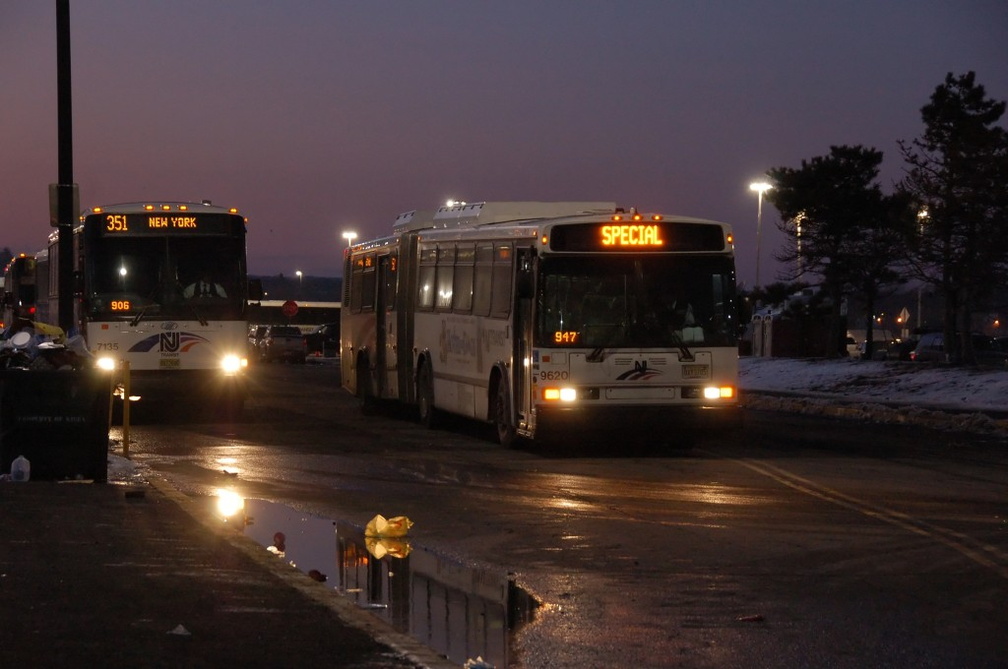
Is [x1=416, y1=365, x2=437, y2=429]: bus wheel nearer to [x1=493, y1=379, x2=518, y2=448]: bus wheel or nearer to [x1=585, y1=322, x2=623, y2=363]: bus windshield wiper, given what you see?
[x1=493, y1=379, x2=518, y2=448]: bus wheel

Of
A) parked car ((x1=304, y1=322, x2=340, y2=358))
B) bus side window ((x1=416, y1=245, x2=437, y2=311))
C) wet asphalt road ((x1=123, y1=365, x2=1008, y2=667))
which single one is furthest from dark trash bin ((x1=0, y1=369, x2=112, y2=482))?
parked car ((x1=304, y1=322, x2=340, y2=358))

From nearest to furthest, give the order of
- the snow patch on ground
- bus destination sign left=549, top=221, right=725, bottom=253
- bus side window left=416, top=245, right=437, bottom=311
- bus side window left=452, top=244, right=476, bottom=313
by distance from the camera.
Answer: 1. bus destination sign left=549, top=221, right=725, bottom=253
2. bus side window left=452, top=244, right=476, bottom=313
3. bus side window left=416, top=245, right=437, bottom=311
4. the snow patch on ground

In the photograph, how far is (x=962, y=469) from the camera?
17938 mm

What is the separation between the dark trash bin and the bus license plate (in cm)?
739

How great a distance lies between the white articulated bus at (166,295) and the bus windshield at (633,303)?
311 inches

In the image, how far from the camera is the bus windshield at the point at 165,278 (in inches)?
976

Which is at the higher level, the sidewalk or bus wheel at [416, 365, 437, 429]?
bus wheel at [416, 365, 437, 429]

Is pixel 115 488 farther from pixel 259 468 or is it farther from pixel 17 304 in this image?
pixel 17 304

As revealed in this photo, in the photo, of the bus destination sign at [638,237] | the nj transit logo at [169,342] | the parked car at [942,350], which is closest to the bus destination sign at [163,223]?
the nj transit logo at [169,342]

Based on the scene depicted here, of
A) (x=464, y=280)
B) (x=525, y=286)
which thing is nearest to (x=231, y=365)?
(x=464, y=280)

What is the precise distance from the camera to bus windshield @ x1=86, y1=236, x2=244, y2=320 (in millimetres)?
24781

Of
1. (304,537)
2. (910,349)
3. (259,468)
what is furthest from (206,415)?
(910,349)

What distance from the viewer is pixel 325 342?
255 ft

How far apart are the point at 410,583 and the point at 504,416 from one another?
10313mm
